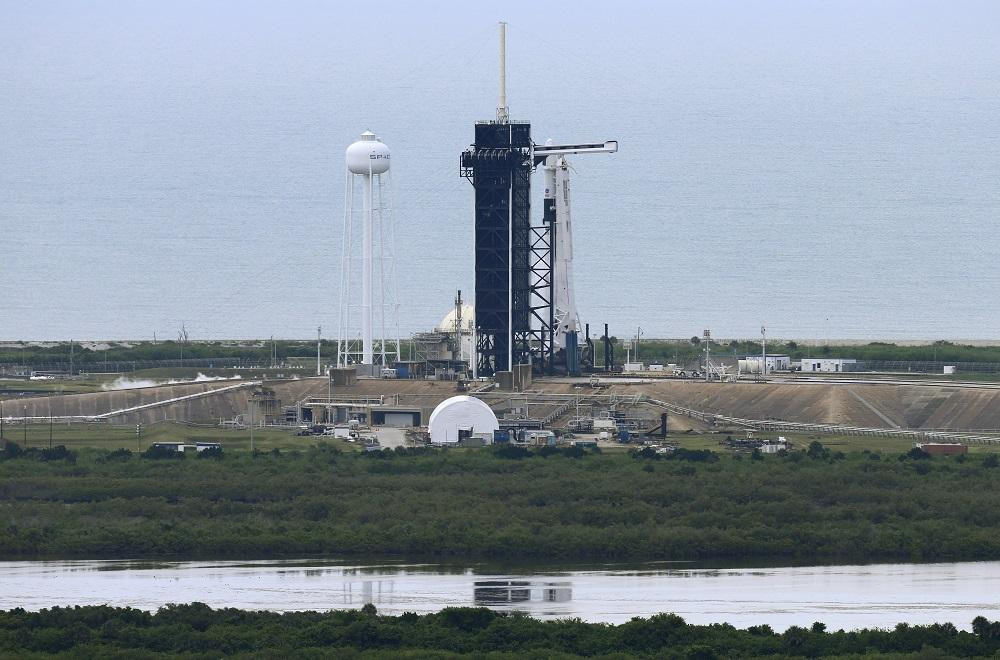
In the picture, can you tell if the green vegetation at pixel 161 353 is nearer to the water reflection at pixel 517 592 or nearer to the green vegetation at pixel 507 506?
the green vegetation at pixel 507 506

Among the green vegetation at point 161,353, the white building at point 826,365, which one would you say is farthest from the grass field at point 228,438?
the green vegetation at point 161,353

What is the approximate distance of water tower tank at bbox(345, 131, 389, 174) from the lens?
408ft

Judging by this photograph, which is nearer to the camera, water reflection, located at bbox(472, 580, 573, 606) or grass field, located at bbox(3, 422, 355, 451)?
water reflection, located at bbox(472, 580, 573, 606)

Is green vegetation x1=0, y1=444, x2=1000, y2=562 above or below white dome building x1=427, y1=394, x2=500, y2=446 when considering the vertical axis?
below

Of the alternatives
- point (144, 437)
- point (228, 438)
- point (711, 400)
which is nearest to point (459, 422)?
point (228, 438)

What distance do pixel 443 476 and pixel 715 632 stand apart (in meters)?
34.9

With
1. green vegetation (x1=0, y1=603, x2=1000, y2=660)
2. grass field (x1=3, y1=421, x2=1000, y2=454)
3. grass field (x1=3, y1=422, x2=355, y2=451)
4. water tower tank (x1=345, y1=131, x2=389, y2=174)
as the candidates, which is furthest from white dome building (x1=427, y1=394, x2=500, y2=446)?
green vegetation (x1=0, y1=603, x2=1000, y2=660)

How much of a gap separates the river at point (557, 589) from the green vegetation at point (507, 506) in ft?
8.18

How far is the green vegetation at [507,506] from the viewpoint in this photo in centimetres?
7706

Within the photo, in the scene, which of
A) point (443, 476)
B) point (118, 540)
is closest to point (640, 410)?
point (443, 476)

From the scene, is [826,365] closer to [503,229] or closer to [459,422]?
[503,229]

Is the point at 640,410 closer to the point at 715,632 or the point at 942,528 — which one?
the point at 942,528

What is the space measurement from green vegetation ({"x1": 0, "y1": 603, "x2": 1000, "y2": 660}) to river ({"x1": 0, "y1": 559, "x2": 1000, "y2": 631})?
4476mm

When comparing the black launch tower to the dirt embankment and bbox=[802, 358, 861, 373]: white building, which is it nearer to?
the dirt embankment
